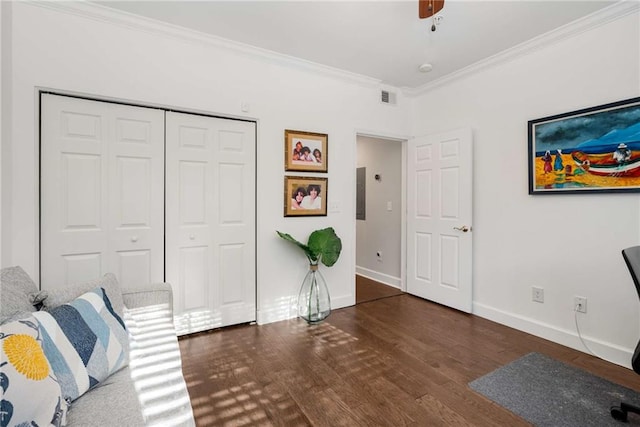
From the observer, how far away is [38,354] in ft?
3.16

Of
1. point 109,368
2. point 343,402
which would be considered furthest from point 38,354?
point 343,402

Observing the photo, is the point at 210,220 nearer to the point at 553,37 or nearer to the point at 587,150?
the point at 587,150

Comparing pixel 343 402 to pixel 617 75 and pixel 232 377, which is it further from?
pixel 617 75

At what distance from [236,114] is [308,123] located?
756mm

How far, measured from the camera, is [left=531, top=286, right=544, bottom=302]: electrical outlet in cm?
273

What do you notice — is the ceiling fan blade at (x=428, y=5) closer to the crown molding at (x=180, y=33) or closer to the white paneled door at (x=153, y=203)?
the crown molding at (x=180, y=33)

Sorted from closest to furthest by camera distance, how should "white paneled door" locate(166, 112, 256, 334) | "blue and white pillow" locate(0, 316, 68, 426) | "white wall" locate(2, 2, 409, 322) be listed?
1. "blue and white pillow" locate(0, 316, 68, 426)
2. "white wall" locate(2, 2, 409, 322)
3. "white paneled door" locate(166, 112, 256, 334)

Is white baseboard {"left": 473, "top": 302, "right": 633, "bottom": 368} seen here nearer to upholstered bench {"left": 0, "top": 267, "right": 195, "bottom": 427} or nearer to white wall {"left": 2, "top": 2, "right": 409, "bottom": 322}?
white wall {"left": 2, "top": 2, "right": 409, "bottom": 322}

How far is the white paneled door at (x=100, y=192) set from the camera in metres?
2.23

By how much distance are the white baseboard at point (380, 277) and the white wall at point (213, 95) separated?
40.9 inches

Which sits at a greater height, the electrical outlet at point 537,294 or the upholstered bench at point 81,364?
the upholstered bench at point 81,364

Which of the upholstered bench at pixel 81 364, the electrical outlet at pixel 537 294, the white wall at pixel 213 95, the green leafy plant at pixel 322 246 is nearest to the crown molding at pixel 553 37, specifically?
the white wall at pixel 213 95

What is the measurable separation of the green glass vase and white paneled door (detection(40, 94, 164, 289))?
136 centimetres

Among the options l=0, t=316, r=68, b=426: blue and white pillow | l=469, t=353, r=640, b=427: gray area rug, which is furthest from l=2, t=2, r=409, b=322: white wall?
l=469, t=353, r=640, b=427: gray area rug
